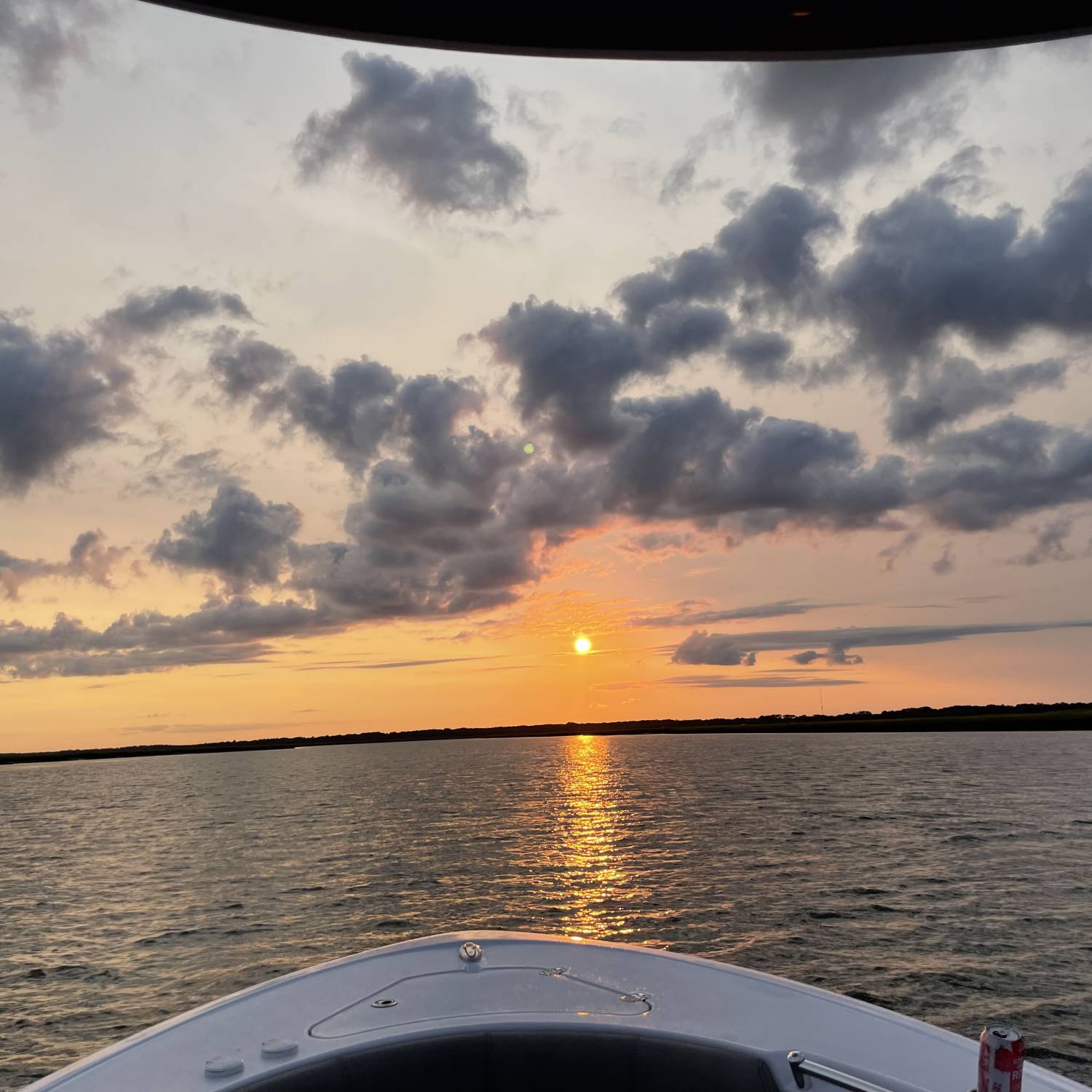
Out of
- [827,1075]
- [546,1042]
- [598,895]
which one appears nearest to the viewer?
[827,1075]

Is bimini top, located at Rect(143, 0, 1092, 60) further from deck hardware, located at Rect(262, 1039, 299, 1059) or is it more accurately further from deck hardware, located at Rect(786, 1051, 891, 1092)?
deck hardware, located at Rect(262, 1039, 299, 1059)

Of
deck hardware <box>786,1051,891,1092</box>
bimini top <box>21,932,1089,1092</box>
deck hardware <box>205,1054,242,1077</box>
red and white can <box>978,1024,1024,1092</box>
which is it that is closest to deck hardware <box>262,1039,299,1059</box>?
bimini top <box>21,932,1089,1092</box>

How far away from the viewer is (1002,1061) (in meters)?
2.61

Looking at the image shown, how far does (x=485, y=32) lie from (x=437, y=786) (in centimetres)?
6266

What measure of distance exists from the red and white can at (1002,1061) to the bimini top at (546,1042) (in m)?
0.94

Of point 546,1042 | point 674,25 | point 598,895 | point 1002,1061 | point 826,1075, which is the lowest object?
point 598,895

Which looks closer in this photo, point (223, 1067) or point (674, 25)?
point (223, 1067)

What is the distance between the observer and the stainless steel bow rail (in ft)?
11.2

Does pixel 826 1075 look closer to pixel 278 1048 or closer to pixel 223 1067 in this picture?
pixel 278 1048

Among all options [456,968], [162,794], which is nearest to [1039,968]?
[456,968]

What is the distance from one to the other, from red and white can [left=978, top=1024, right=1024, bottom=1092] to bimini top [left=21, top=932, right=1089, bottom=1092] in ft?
3.08

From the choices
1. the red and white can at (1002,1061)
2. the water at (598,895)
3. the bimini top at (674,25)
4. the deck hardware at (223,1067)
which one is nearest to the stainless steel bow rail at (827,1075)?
the red and white can at (1002,1061)

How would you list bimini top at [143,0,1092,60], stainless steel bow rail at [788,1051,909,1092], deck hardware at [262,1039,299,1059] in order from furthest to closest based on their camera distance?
bimini top at [143,0,1092,60]
deck hardware at [262,1039,299,1059]
stainless steel bow rail at [788,1051,909,1092]

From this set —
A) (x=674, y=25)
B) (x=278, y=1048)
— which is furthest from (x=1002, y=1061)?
(x=674, y=25)
